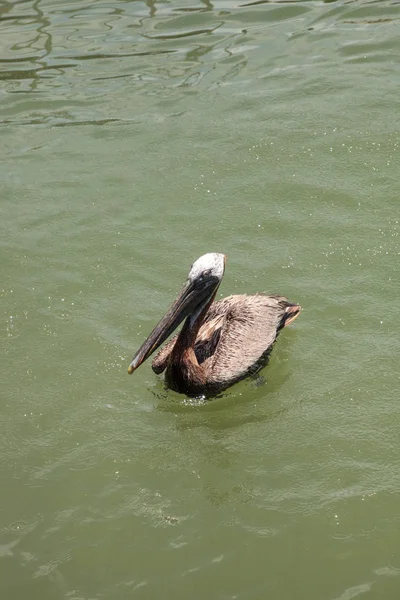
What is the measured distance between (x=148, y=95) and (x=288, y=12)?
2872 mm

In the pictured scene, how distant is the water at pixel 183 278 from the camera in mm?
5449

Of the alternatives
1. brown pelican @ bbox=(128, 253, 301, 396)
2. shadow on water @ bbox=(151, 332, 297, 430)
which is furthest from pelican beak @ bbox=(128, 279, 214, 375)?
shadow on water @ bbox=(151, 332, 297, 430)

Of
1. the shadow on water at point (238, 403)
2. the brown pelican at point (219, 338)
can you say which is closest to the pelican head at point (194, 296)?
the brown pelican at point (219, 338)

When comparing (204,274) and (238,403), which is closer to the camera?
(238,403)

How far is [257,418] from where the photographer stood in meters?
6.46

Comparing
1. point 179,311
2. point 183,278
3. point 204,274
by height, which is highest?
point 204,274

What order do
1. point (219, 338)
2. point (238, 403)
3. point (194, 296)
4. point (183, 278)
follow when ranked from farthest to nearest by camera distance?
point (183, 278)
point (219, 338)
point (194, 296)
point (238, 403)

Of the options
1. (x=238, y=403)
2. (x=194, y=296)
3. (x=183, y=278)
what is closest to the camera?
(x=238, y=403)

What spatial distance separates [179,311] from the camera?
22.1 ft

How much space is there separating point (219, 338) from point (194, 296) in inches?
26.2

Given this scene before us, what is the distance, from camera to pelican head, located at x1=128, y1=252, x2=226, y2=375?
265 inches

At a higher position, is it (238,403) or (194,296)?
(194,296)

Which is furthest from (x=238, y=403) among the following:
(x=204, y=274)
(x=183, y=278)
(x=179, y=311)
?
(x=183, y=278)

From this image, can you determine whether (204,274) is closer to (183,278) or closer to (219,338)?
(219,338)
